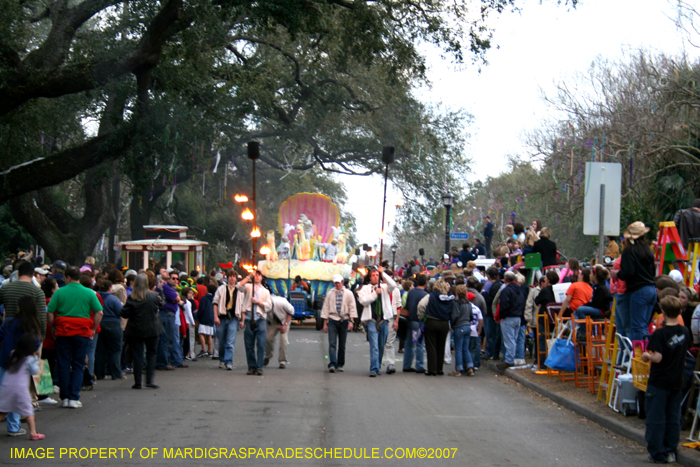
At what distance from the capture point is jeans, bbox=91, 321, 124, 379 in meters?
12.3

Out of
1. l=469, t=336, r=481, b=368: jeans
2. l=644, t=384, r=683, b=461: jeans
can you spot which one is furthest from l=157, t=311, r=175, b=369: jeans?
l=644, t=384, r=683, b=461: jeans

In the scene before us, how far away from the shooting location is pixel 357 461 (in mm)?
7152

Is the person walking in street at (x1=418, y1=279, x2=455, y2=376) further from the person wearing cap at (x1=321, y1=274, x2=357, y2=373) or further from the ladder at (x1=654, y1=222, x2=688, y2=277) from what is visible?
the ladder at (x1=654, y1=222, x2=688, y2=277)

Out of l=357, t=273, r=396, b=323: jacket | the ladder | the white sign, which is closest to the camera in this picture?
the white sign

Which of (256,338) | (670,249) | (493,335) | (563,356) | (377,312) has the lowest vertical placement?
(256,338)

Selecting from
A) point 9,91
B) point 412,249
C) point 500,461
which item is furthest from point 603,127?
point 412,249

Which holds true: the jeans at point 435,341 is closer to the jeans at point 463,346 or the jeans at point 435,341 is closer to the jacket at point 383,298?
the jeans at point 463,346

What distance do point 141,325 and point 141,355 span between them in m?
0.57

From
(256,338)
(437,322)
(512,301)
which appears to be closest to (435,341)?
(437,322)

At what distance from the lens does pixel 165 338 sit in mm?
14766

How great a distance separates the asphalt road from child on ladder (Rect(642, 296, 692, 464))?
32 centimetres

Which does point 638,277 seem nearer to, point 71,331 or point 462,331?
point 462,331

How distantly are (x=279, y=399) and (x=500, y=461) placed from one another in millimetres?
4459

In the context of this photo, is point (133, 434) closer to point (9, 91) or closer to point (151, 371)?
point (151, 371)
